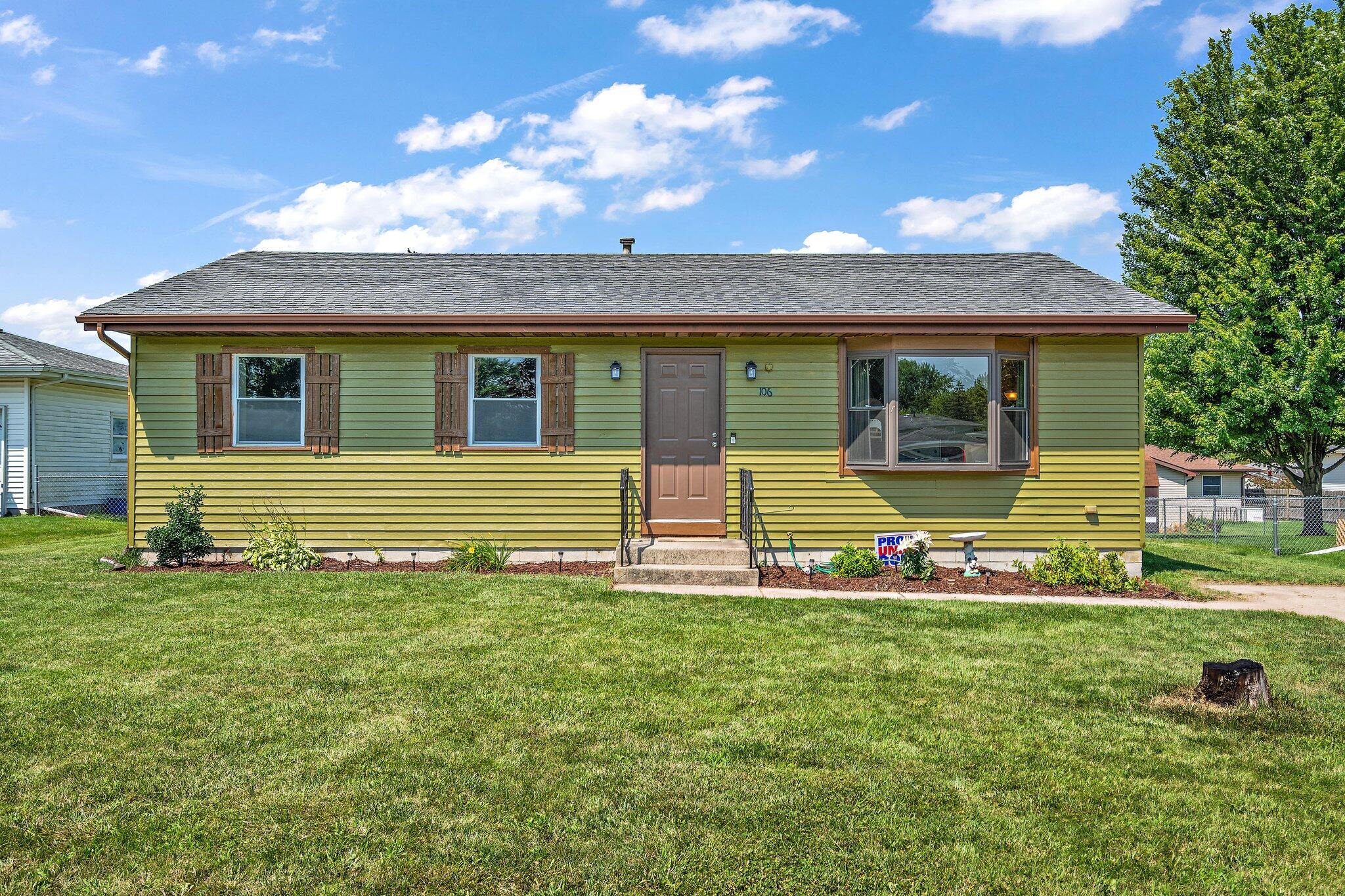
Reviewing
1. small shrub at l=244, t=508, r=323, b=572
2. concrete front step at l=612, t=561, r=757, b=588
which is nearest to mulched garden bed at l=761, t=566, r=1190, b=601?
concrete front step at l=612, t=561, r=757, b=588

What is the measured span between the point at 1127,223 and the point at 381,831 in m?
24.1

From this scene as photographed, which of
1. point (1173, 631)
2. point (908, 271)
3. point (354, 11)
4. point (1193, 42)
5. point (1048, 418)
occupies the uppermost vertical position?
point (1193, 42)

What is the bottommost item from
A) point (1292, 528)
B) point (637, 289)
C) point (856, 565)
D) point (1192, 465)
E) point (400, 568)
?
point (1292, 528)

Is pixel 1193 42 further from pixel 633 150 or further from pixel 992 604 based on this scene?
pixel 992 604

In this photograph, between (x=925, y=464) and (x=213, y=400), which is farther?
(x=213, y=400)

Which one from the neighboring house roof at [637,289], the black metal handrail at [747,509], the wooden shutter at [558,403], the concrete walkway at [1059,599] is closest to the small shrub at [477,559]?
the wooden shutter at [558,403]

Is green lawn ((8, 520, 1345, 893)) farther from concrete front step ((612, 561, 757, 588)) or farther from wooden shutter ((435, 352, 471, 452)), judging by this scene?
wooden shutter ((435, 352, 471, 452))

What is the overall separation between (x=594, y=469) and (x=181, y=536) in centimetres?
476

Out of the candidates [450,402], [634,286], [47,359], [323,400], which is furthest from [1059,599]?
[47,359]

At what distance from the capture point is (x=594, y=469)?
30.1 ft

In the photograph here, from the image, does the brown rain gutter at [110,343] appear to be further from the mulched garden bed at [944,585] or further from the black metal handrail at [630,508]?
the mulched garden bed at [944,585]

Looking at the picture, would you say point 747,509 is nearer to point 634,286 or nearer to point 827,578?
point 827,578

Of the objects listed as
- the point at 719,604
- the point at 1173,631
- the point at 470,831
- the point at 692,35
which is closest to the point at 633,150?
the point at 692,35

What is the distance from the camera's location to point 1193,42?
61.5 ft
